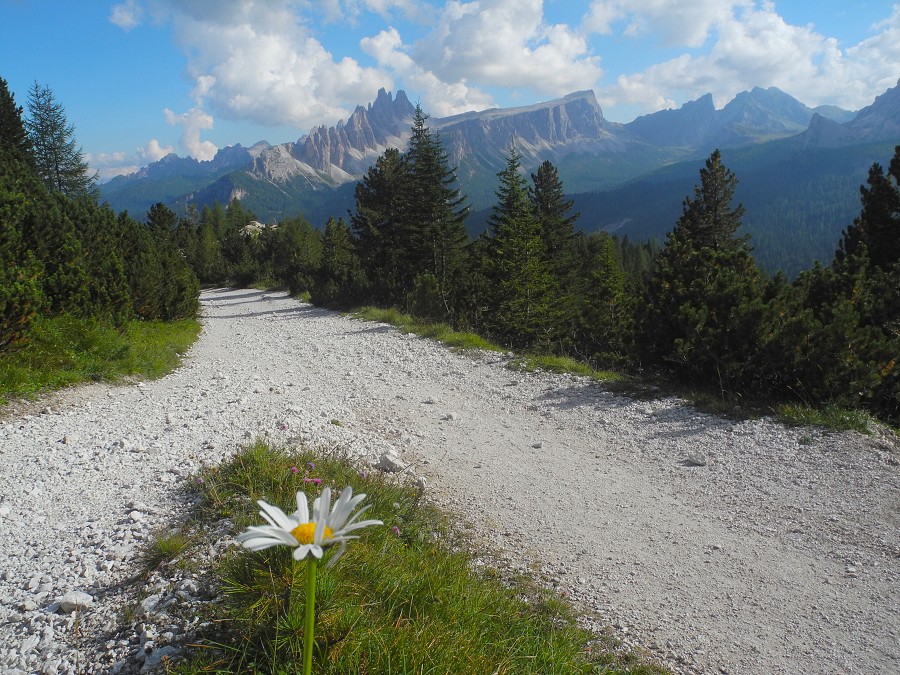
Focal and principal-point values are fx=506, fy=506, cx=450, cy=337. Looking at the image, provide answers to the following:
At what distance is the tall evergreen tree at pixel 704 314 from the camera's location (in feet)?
25.0

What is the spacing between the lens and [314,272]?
32.1m

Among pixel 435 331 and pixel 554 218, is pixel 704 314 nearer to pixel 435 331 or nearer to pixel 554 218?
pixel 435 331

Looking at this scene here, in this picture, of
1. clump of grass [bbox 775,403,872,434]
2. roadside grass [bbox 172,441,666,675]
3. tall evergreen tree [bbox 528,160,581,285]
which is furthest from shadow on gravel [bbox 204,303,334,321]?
roadside grass [bbox 172,441,666,675]

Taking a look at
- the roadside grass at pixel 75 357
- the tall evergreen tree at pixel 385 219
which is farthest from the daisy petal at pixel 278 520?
the tall evergreen tree at pixel 385 219

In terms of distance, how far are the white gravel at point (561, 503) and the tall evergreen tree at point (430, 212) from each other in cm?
2022

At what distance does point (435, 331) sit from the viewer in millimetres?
14070

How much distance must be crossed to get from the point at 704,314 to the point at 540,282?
12.0m

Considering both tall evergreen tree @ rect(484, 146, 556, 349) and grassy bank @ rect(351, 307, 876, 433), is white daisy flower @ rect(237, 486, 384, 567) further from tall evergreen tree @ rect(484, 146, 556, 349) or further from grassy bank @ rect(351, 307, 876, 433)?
tall evergreen tree @ rect(484, 146, 556, 349)

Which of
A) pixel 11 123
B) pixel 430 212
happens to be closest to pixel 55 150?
pixel 11 123

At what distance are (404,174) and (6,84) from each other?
2286 centimetres

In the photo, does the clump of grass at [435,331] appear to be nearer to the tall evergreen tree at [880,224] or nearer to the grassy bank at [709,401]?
the grassy bank at [709,401]

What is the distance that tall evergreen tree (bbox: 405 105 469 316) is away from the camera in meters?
28.0

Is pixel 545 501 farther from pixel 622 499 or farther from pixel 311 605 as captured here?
pixel 311 605

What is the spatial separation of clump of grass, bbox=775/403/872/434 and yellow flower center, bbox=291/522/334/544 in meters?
6.81
